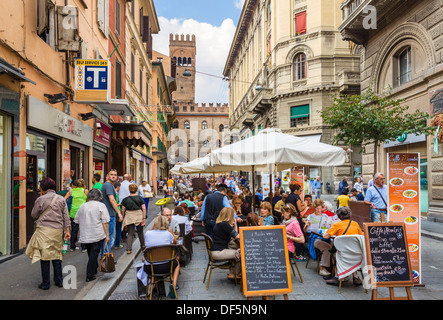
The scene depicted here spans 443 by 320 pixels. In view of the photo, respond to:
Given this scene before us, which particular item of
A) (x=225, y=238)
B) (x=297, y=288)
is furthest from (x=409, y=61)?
(x=225, y=238)

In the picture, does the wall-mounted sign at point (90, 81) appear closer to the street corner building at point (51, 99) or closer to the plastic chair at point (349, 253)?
the street corner building at point (51, 99)

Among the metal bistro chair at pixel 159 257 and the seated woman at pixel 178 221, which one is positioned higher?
the seated woman at pixel 178 221

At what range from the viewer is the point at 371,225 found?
4.99m

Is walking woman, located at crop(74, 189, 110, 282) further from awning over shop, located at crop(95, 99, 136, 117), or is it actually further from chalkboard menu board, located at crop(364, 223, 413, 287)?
awning over shop, located at crop(95, 99, 136, 117)

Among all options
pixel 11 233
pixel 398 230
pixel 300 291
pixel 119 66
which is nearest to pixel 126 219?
pixel 11 233

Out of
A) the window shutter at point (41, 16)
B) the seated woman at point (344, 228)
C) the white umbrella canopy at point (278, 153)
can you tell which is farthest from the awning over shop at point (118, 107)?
the seated woman at point (344, 228)

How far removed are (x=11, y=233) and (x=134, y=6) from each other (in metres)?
17.7

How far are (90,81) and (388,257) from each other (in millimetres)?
8938

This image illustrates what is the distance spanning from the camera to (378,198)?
7.62 meters

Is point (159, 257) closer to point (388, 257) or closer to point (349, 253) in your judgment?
point (349, 253)

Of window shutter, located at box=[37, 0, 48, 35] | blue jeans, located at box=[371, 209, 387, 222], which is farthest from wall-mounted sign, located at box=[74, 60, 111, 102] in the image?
blue jeans, located at box=[371, 209, 387, 222]

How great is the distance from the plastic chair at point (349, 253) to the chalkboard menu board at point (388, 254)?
34cm

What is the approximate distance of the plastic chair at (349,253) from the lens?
527 cm

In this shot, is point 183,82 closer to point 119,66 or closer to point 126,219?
point 119,66
